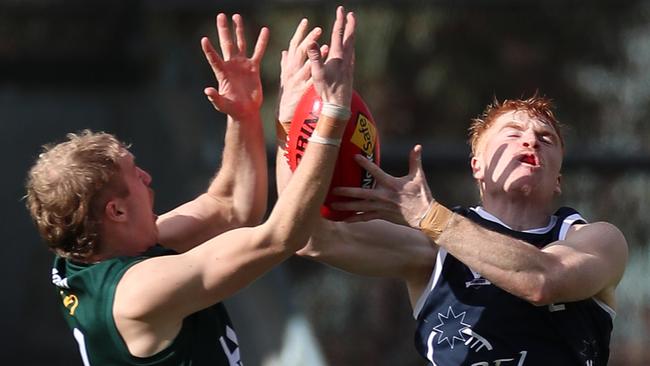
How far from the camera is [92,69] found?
10.3 m

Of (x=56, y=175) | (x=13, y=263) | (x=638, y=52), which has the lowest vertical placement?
(x=13, y=263)

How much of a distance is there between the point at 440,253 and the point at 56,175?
48.3 inches

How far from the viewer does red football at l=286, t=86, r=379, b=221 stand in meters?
4.00

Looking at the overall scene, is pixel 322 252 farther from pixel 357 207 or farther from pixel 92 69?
pixel 92 69

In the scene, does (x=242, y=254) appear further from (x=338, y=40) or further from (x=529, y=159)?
(x=529, y=159)

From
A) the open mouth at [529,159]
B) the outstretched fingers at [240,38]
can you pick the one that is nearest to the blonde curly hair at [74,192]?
the outstretched fingers at [240,38]

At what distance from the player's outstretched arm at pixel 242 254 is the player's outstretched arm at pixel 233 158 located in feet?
1.99

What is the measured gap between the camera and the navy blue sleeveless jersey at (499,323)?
13.2 ft

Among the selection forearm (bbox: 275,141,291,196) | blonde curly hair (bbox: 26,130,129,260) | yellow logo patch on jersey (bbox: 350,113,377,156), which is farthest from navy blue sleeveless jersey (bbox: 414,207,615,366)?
blonde curly hair (bbox: 26,130,129,260)

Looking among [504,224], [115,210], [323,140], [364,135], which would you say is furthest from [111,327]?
[504,224]

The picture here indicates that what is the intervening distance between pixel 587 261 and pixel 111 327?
1437mm

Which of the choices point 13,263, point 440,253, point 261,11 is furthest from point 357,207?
point 261,11

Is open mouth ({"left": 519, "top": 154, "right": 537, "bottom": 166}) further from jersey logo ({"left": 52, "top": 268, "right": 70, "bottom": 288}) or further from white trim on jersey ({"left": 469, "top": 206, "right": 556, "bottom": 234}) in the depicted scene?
jersey logo ({"left": 52, "top": 268, "right": 70, "bottom": 288})

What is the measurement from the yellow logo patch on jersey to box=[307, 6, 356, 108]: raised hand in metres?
0.30
